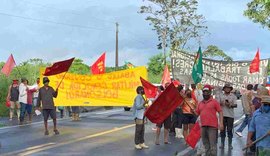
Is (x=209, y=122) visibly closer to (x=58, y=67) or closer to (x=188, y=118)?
(x=188, y=118)

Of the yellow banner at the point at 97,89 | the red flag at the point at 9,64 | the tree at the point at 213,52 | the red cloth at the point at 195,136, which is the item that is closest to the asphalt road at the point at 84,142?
the red cloth at the point at 195,136

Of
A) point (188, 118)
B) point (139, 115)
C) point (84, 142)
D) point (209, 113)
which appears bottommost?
point (84, 142)

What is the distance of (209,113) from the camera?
10055 mm

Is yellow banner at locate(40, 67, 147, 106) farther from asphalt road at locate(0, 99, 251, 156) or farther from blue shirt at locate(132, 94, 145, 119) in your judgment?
blue shirt at locate(132, 94, 145, 119)

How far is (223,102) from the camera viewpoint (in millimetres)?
12289

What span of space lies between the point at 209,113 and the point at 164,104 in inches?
37.9

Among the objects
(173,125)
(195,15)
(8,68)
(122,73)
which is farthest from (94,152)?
(195,15)

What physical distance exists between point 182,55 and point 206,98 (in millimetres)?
6693

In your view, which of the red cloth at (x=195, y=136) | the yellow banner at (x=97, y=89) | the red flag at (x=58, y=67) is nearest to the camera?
the red cloth at (x=195, y=136)

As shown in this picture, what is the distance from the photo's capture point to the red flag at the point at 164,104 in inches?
386

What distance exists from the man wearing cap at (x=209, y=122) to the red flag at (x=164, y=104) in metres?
0.58

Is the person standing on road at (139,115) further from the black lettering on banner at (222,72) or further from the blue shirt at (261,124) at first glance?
the blue shirt at (261,124)

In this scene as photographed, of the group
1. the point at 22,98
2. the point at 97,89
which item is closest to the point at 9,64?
the point at 22,98

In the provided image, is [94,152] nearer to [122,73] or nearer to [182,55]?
[182,55]
